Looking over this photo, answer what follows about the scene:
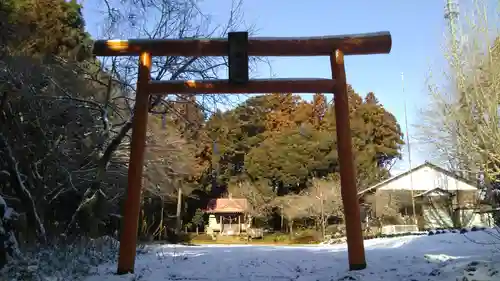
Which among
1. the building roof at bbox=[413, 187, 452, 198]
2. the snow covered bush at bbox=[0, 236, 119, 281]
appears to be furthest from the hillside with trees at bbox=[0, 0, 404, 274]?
the building roof at bbox=[413, 187, 452, 198]

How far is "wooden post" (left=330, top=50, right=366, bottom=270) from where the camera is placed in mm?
7301

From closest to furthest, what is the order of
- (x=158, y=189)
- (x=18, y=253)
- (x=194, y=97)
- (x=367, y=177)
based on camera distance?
(x=18, y=253), (x=194, y=97), (x=158, y=189), (x=367, y=177)

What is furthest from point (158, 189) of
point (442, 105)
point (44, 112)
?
point (442, 105)

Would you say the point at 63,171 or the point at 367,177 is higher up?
the point at 367,177

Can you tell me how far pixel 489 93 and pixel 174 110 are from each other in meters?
6.67

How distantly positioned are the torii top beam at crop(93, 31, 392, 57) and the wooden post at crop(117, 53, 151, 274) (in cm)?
27

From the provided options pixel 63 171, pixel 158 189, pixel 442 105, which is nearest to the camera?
pixel 442 105

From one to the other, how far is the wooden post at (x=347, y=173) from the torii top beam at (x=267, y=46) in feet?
0.82

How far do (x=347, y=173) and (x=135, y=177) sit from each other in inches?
141

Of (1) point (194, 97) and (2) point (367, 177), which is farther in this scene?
(2) point (367, 177)

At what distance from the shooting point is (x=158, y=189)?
16438 mm

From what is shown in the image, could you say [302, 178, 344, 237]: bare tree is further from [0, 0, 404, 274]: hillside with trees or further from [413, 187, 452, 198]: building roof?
[0, 0, 404, 274]: hillside with trees

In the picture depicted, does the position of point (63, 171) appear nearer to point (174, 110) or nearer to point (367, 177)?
point (174, 110)

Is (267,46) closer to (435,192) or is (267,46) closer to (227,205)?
(435,192)
